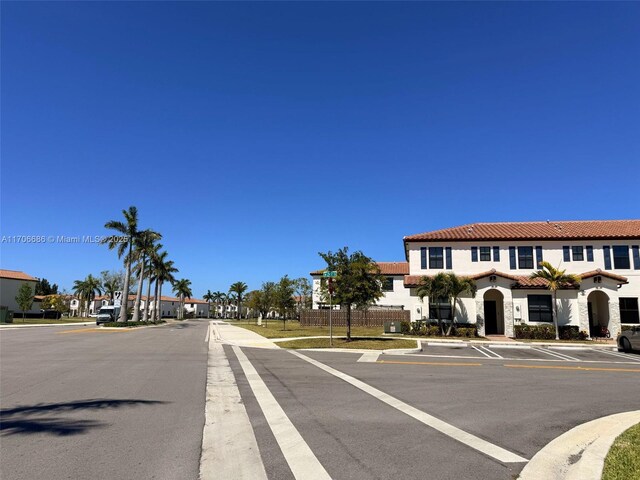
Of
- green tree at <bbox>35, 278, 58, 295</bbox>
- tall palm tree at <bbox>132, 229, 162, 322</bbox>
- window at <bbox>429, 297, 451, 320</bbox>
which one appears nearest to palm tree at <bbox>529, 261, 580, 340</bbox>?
window at <bbox>429, 297, 451, 320</bbox>

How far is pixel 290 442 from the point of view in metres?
6.27

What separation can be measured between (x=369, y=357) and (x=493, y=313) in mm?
20814

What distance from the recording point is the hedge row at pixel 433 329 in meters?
31.7

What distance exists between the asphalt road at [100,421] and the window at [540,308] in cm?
2707

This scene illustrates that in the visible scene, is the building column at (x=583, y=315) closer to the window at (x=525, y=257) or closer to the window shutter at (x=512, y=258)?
the window at (x=525, y=257)

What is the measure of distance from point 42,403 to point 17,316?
83.7 m

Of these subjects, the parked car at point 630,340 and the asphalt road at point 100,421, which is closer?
the asphalt road at point 100,421

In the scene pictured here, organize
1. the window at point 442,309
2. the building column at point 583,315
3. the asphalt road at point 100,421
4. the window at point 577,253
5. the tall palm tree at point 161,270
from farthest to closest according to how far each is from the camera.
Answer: the tall palm tree at point 161,270
the window at point 577,253
the window at point 442,309
the building column at point 583,315
the asphalt road at point 100,421

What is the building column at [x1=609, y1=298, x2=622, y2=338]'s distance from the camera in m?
30.7

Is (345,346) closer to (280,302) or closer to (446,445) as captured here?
(446,445)

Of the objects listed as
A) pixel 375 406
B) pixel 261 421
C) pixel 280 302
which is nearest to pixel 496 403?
pixel 375 406

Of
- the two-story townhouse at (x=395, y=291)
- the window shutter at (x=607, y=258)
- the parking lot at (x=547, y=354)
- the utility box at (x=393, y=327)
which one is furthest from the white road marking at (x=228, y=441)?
the two-story townhouse at (x=395, y=291)

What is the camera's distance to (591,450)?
590cm

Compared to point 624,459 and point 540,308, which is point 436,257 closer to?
point 540,308
